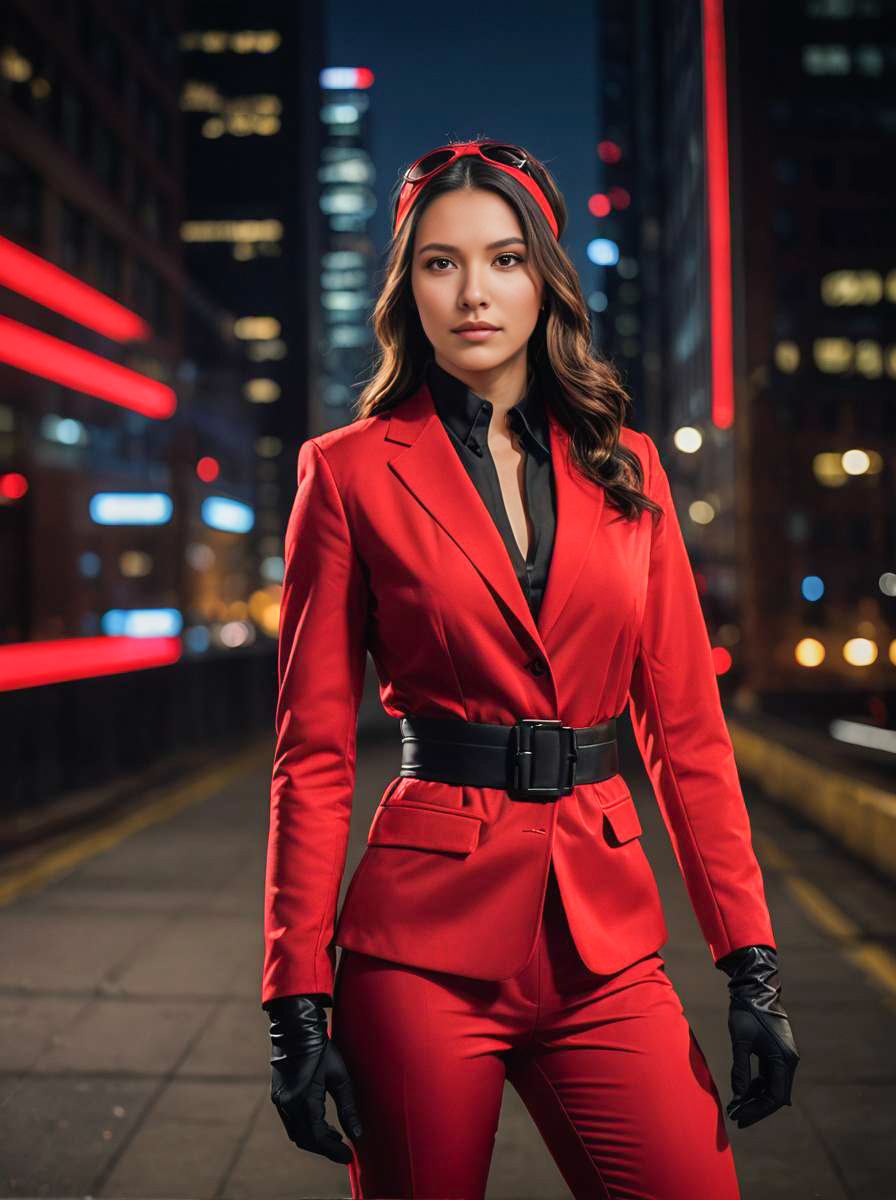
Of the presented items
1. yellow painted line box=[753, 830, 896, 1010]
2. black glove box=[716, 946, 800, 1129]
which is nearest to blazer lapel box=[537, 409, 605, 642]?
black glove box=[716, 946, 800, 1129]

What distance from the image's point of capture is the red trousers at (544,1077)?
6.18 feet

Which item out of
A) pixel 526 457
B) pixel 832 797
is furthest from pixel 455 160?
pixel 832 797

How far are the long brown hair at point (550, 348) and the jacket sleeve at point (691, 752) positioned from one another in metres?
0.10

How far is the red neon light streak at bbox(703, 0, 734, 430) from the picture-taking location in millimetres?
18250

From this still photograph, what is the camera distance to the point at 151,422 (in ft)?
58.3

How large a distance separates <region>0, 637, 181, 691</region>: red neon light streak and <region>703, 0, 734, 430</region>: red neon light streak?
9692 mm

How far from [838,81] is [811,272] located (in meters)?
13.3

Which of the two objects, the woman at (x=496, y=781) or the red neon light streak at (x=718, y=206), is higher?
the red neon light streak at (x=718, y=206)

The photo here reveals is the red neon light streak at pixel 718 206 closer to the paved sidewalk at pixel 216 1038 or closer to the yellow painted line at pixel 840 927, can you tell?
the yellow painted line at pixel 840 927

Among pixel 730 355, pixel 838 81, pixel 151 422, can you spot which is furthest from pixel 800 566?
pixel 151 422

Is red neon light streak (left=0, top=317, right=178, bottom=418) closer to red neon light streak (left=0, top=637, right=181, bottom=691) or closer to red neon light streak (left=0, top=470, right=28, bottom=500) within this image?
red neon light streak (left=0, top=470, right=28, bottom=500)

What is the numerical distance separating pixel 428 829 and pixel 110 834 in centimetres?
896

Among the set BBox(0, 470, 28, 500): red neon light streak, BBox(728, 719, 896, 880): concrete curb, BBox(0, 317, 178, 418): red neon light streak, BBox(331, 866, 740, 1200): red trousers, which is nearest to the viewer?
BBox(331, 866, 740, 1200): red trousers

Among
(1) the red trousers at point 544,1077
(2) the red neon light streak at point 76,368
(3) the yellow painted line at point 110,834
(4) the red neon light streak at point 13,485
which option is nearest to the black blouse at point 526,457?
(1) the red trousers at point 544,1077
